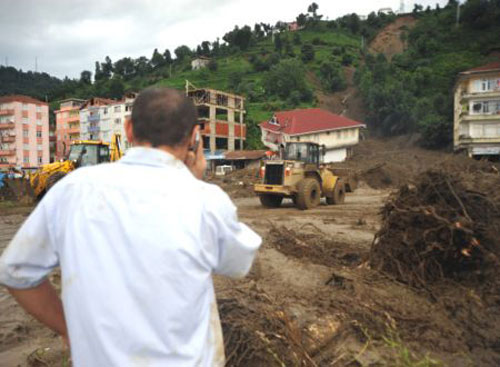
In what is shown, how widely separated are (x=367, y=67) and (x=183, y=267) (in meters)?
65.3

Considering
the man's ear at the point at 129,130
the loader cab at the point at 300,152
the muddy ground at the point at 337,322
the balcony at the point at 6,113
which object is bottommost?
the muddy ground at the point at 337,322

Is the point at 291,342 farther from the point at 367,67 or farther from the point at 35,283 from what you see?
the point at 367,67

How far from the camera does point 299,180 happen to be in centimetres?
1352

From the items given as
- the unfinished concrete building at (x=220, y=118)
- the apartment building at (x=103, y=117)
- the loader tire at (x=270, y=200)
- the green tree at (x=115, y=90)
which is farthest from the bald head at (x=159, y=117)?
the green tree at (x=115, y=90)

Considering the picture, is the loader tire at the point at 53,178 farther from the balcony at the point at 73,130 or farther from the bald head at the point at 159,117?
the balcony at the point at 73,130

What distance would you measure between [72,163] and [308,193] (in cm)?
933

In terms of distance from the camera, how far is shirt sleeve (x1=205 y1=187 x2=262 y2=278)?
1270 mm

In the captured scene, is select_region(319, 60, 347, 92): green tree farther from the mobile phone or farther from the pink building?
the mobile phone

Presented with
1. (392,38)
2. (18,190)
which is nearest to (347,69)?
(392,38)

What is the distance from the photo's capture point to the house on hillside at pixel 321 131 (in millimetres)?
38797

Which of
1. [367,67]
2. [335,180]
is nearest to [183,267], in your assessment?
[335,180]

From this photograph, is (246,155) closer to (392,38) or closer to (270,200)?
(270,200)

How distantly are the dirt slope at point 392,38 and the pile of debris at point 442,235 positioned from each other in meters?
85.2

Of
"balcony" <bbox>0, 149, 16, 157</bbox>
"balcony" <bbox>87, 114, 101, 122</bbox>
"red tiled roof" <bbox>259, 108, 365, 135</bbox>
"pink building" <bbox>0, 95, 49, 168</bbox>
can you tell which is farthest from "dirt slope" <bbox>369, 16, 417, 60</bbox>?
"balcony" <bbox>0, 149, 16, 157</bbox>
